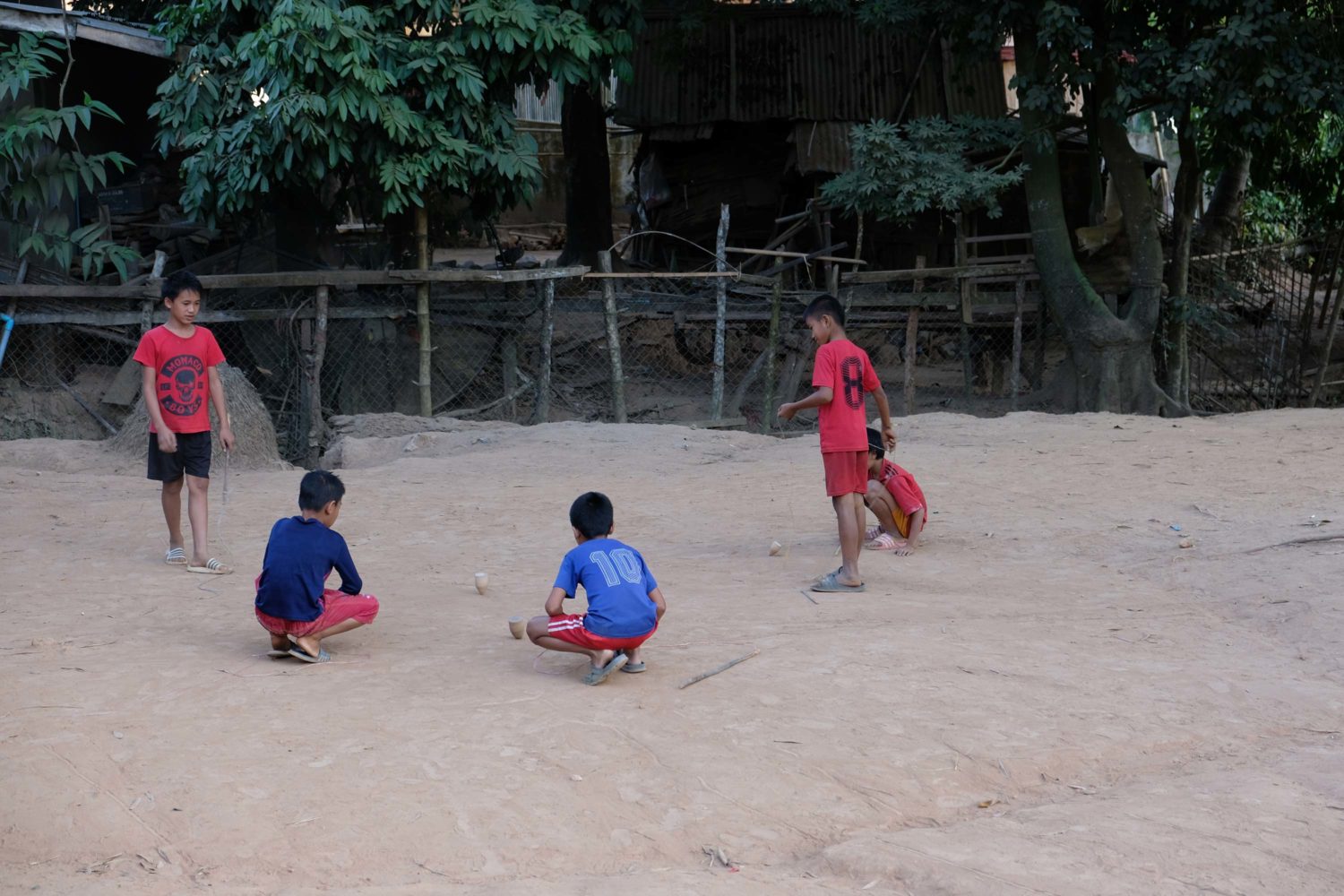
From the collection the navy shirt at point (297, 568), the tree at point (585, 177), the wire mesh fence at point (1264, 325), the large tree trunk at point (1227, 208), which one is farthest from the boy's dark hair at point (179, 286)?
the large tree trunk at point (1227, 208)

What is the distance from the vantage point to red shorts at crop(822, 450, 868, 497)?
632 cm

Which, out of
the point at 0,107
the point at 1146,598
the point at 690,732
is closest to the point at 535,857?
the point at 690,732

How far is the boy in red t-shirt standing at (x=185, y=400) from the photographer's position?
21.6ft

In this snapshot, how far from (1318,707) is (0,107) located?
1257 cm

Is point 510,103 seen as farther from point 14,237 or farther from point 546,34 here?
point 14,237

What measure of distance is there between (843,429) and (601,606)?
1998 mm

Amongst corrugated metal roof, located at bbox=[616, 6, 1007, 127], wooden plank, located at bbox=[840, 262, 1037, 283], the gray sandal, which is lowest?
the gray sandal

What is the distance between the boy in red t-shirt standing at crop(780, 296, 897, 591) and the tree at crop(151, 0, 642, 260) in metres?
6.25

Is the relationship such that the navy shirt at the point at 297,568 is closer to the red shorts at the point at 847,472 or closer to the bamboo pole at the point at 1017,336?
the red shorts at the point at 847,472

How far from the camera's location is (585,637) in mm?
4781

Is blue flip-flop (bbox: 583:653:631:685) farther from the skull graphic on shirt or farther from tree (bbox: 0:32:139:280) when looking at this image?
tree (bbox: 0:32:139:280)

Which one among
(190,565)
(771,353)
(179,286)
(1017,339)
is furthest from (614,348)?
(190,565)

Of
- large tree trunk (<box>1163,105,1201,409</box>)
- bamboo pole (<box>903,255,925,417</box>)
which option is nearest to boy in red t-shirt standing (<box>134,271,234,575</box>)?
bamboo pole (<box>903,255,925,417</box>)

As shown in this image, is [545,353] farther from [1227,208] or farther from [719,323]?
[1227,208]
